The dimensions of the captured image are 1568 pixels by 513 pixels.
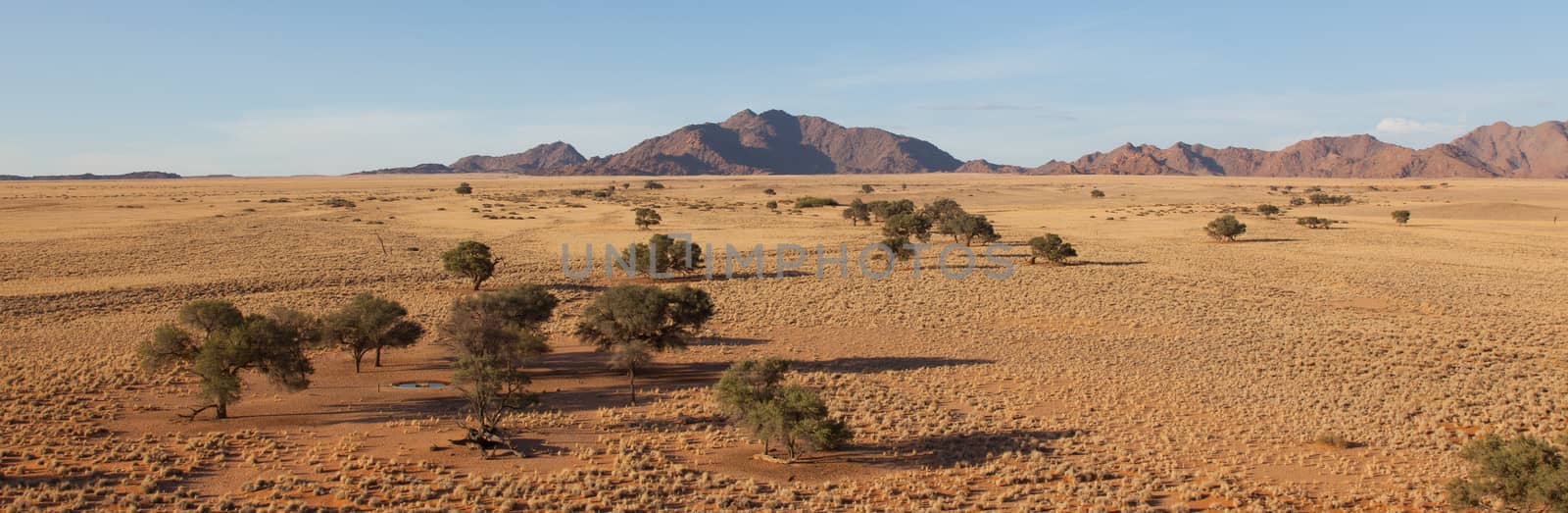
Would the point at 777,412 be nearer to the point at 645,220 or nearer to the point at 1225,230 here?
the point at 1225,230

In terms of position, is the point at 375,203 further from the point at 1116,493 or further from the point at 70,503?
the point at 1116,493

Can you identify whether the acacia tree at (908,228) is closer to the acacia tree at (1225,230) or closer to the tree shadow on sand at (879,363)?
the acacia tree at (1225,230)

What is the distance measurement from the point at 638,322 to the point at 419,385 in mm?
6616

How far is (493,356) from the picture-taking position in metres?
22.4

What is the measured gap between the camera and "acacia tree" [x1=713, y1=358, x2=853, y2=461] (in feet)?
61.1

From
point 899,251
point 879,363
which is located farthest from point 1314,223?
point 879,363

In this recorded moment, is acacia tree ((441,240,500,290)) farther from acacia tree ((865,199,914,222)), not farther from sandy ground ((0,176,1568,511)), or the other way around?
acacia tree ((865,199,914,222))

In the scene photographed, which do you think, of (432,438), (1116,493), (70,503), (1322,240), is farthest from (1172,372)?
(1322,240)

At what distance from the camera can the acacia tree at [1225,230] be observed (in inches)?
2650

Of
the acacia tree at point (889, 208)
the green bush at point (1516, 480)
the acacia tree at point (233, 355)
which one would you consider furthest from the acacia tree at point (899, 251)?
the green bush at point (1516, 480)

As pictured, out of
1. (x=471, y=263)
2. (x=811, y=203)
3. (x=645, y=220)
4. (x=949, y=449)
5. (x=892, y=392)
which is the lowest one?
(x=949, y=449)

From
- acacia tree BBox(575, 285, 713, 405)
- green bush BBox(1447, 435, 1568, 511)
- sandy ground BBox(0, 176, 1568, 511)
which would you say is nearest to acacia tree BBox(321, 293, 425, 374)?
sandy ground BBox(0, 176, 1568, 511)

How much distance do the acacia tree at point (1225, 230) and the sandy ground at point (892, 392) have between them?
11698 mm

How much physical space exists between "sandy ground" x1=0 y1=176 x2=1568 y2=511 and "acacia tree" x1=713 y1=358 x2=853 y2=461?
0.65 meters
